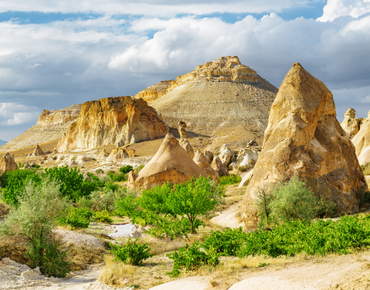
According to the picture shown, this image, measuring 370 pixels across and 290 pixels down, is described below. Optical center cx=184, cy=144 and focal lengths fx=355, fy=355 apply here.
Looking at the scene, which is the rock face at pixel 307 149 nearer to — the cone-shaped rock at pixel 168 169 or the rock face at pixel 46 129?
the cone-shaped rock at pixel 168 169

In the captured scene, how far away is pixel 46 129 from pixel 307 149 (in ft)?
356

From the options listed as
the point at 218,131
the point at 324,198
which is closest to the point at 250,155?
the point at 324,198

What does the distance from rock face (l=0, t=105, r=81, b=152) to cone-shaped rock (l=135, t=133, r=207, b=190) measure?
8740 centimetres

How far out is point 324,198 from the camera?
12102mm

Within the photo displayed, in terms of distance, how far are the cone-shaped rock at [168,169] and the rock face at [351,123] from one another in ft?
63.1

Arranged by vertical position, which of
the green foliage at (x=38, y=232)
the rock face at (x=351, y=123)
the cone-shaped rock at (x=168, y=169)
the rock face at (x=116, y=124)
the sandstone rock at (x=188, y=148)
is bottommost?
the green foliage at (x=38, y=232)

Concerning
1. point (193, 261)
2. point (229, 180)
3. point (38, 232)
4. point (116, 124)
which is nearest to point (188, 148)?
point (229, 180)

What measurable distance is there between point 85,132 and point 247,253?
2616 inches

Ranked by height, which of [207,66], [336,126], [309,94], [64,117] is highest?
[207,66]

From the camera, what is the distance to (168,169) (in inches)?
691

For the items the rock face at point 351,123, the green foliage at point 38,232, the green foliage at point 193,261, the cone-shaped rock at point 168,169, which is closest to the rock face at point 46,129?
the rock face at point 351,123

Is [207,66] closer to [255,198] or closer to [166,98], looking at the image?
[166,98]

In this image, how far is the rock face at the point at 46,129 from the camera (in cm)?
10138

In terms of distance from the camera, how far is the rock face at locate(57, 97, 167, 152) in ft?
215
